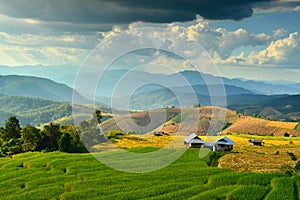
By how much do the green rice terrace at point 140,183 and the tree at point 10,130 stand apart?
36.0m

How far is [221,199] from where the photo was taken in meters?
36.7

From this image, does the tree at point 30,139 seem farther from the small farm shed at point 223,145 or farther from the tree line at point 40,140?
the small farm shed at point 223,145

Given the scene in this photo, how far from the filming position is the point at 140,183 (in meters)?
42.8

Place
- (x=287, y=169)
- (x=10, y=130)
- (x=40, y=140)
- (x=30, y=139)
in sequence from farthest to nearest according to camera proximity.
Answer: (x=10, y=130)
(x=40, y=140)
(x=30, y=139)
(x=287, y=169)

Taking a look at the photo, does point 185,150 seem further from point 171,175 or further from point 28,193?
point 28,193

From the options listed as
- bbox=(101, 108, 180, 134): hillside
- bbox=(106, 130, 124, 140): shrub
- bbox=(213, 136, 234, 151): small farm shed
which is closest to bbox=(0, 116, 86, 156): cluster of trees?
bbox=(101, 108, 180, 134): hillside

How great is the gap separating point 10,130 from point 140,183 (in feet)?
185

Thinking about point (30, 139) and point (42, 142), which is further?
point (42, 142)

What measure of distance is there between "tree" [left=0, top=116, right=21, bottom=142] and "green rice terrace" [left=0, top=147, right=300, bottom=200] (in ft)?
118

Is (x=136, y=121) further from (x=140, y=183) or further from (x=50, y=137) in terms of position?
(x=140, y=183)

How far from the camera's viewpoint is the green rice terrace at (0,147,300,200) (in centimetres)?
3828

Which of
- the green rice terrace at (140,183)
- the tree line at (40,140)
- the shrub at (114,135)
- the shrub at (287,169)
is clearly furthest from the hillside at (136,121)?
the shrub at (287,169)

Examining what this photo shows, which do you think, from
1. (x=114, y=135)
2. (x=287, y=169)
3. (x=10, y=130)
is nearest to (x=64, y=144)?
(x=10, y=130)

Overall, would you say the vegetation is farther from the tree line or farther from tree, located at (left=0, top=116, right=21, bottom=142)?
tree, located at (left=0, top=116, right=21, bottom=142)
